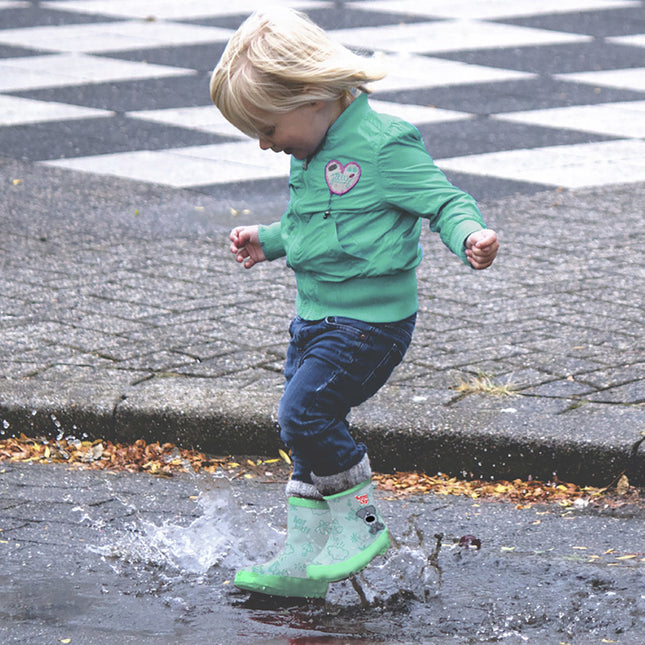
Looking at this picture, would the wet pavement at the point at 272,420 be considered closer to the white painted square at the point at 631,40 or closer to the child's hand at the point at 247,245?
the child's hand at the point at 247,245

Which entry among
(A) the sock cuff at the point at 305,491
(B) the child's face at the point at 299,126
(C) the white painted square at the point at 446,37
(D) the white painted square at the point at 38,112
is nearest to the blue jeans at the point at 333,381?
(A) the sock cuff at the point at 305,491

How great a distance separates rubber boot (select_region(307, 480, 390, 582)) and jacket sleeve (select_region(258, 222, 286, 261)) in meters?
0.57

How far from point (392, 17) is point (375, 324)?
7983 millimetres

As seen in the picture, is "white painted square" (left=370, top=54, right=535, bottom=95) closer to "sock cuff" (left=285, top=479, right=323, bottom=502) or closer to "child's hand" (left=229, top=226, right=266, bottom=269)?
"child's hand" (left=229, top=226, right=266, bottom=269)

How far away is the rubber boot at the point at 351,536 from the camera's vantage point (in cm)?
262

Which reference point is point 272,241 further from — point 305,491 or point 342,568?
point 342,568

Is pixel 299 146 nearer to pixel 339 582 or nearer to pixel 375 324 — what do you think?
pixel 375 324

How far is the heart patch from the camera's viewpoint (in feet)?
8.43

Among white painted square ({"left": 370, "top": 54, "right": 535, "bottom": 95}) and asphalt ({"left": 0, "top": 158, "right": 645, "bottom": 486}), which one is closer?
asphalt ({"left": 0, "top": 158, "right": 645, "bottom": 486})

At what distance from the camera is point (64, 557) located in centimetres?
293

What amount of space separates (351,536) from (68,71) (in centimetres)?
653

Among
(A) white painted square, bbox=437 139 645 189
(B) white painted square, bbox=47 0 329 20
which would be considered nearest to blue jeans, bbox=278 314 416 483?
(A) white painted square, bbox=437 139 645 189

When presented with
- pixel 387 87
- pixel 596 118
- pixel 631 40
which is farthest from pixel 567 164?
pixel 631 40

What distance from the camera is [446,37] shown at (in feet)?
31.1
